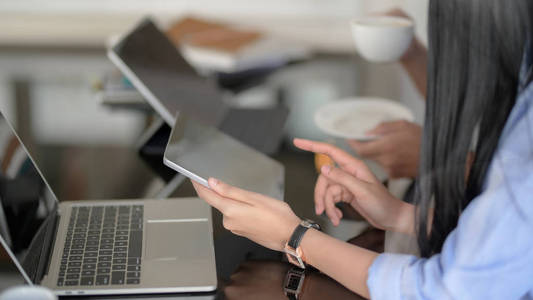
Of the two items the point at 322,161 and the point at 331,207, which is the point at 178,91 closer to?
the point at 322,161

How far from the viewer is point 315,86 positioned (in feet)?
5.72

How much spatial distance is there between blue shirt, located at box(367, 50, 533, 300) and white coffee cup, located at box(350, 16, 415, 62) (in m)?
0.66

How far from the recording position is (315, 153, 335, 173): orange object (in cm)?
121

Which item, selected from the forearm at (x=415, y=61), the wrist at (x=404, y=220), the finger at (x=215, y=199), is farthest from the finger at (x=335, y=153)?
the forearm at (x=415, y=61)

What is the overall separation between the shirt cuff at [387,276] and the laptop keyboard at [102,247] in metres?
0.33

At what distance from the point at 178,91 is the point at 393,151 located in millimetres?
496

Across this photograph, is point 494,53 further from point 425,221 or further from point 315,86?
point 315,86

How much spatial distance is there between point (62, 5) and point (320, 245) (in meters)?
1.89

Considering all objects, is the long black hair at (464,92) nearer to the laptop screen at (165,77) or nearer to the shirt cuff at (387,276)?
the shirt cuff at (387,276)

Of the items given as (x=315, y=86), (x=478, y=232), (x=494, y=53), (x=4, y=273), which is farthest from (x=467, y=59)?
(x=315, y=86)

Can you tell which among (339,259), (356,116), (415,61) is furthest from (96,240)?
(415,61)

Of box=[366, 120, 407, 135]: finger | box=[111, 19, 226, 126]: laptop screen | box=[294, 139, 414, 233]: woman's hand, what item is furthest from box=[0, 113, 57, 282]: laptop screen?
box=[366, 120, 407, 135]: finger

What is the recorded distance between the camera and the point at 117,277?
89 centimetres

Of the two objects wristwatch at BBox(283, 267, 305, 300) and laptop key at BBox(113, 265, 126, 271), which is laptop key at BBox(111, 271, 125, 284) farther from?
wristwatch at BBox(283, 267, 305, 300)
